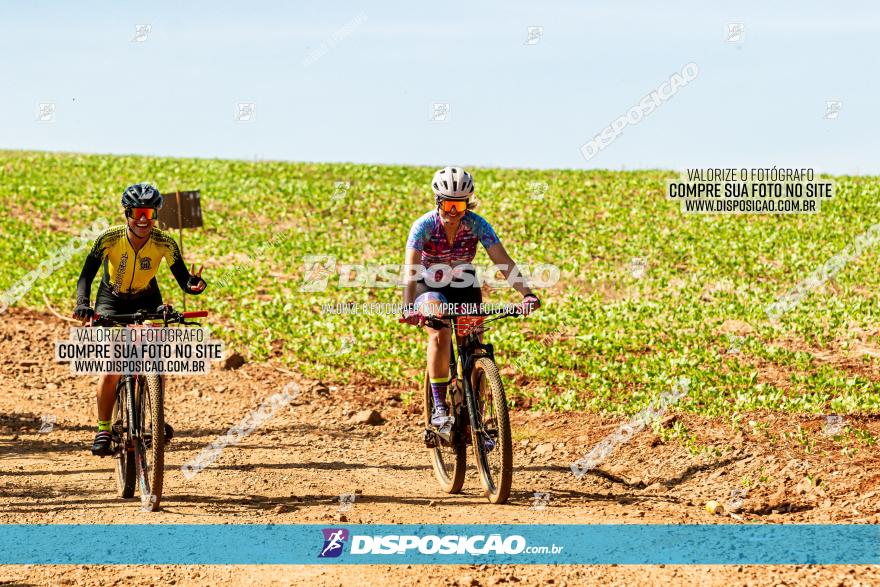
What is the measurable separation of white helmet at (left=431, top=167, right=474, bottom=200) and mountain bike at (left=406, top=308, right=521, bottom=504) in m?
1.04

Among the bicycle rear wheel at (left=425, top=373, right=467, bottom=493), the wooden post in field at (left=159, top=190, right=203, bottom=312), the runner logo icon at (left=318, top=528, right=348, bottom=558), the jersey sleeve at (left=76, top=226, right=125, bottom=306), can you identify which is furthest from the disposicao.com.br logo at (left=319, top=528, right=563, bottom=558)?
the wooden post in field at (left=159, top=190, right=203, bottom=312)

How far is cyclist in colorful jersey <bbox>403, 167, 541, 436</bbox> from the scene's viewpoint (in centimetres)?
812

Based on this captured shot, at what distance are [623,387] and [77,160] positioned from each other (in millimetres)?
35467

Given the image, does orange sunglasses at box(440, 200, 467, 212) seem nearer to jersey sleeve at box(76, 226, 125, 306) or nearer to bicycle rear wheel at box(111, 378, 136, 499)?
jersey sleeve at box(76, 226, 125, 306)

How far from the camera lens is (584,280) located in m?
22.8

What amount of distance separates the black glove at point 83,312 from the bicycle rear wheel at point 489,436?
3.26 m

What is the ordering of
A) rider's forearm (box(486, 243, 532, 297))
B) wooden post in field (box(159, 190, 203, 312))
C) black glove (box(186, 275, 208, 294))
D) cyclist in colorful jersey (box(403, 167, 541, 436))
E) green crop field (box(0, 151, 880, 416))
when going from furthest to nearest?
wooden post in field (box(159, 190, 203, 312)) < green crop field (box(0, 151, 880, 416)) < rider's forearm (box(486, 243, 532, 297)) < cyclist in colorful jersey (box(403, 167, 541, 436)) < black glove (box(186, 275, 208, 294))

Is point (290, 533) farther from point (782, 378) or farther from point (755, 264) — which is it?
point (755, 264)

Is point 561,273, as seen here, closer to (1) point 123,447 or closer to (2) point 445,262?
(2) point 445,262

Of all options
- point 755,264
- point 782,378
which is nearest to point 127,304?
point 782,378

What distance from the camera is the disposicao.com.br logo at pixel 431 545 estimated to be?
6.74m

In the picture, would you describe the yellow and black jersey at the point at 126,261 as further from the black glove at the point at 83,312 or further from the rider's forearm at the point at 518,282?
the rider's forearm at the point at 518,282

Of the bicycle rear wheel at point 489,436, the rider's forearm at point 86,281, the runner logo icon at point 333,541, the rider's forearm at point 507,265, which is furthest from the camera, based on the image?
the rider's forearm at point 507,265

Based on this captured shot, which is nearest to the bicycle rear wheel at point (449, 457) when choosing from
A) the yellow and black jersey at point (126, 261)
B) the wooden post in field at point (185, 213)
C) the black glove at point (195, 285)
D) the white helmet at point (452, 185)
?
the white helmet at point (452, 185)
